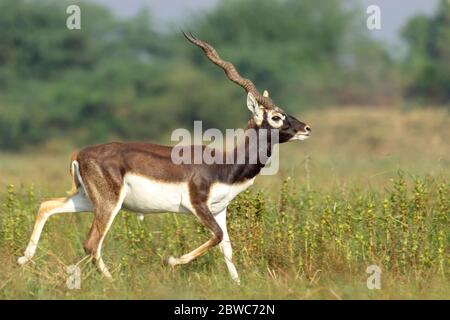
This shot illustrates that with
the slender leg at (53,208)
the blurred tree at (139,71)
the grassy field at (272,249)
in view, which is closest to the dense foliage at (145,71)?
the blurred tree at (139,71)

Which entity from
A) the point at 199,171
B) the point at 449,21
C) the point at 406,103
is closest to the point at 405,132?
the point at 406,103

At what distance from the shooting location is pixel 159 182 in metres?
7.78

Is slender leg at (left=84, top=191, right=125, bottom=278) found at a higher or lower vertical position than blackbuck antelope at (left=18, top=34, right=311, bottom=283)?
lower

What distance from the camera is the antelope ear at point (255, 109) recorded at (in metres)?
8.02

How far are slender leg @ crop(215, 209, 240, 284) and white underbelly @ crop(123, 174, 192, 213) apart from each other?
0.38 m

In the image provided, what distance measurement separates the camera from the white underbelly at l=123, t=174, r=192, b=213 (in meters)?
7.76

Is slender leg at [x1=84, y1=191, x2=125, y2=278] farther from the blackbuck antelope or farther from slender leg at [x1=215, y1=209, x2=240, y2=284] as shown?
slender leg at [x1=215, y1=209, x2=240, y2=284]

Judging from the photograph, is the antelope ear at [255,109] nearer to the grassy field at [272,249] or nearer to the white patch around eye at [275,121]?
the white patch around eye at [275,121]

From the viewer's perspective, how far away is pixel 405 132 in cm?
2827

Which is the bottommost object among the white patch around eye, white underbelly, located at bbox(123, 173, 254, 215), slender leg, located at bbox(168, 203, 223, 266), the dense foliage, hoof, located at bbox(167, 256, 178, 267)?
hoof, located at bbox(167, 256, 178, 267)

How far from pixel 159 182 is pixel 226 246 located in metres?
0.77

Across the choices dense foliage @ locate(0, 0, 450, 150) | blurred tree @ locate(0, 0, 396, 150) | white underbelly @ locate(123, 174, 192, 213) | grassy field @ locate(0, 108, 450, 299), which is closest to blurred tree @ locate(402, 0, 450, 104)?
dense foliage @ locate(0, 0, 450, 150)
